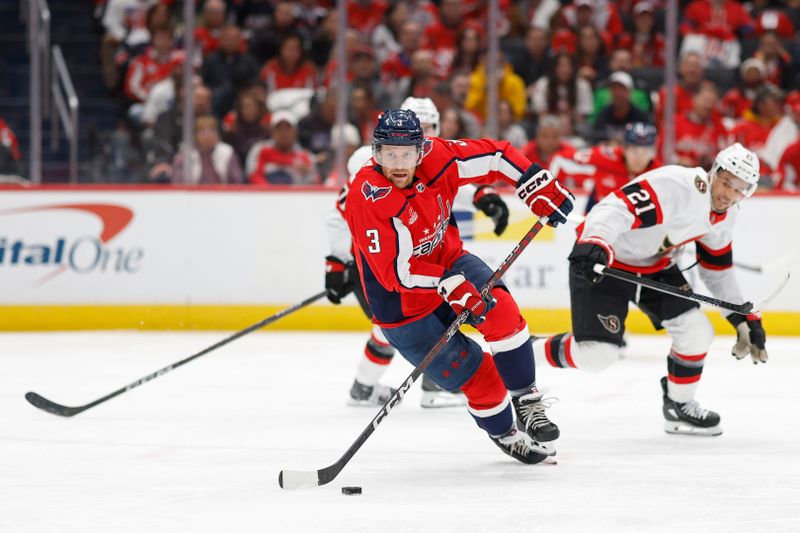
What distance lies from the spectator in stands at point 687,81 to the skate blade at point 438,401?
10.7 feet

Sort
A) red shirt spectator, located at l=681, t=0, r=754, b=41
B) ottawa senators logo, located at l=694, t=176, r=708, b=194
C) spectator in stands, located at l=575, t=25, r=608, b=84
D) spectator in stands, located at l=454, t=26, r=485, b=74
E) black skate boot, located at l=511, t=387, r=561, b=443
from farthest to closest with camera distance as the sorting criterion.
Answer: red shirt spectator, located at l=681, t=0, r=754, b=41, spectator in stands, located at l=575, t=25, r=608, b=84, spectator in stands, located at l=454, t=26, r=485, b=74, ottawa senators logo, located at l=694, t=176, r=708, b=194, black skate boot, located at l=511, t=387, r=561, b=443

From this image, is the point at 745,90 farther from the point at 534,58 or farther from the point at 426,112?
the point at 426,112

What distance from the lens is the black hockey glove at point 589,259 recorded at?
394cm

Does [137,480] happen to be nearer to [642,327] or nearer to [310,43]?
[642,327]

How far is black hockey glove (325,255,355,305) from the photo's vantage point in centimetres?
494

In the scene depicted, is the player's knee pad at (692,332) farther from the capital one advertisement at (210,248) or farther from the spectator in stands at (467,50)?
the spectator in stands at (467,50)

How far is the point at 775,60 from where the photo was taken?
8.68 metres

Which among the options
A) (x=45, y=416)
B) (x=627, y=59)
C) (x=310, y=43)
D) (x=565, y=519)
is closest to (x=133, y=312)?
(x=310, y=43)

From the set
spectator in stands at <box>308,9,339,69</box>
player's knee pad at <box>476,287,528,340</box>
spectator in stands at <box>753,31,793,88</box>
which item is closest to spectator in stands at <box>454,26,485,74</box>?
spectator in stands at <box>308,9,339,69</box>

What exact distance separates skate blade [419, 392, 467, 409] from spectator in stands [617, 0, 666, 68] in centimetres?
365

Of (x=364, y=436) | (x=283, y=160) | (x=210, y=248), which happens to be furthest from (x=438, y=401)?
(x=283, y=160)

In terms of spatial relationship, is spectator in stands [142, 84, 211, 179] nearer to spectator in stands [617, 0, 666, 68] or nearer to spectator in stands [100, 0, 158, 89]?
spectator in stands [100, 0, 158, 89]

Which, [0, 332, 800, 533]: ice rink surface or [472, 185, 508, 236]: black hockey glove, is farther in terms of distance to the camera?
[472, 185, 508, 236]: black hockey glove

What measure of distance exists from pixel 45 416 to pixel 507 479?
1985 mm
